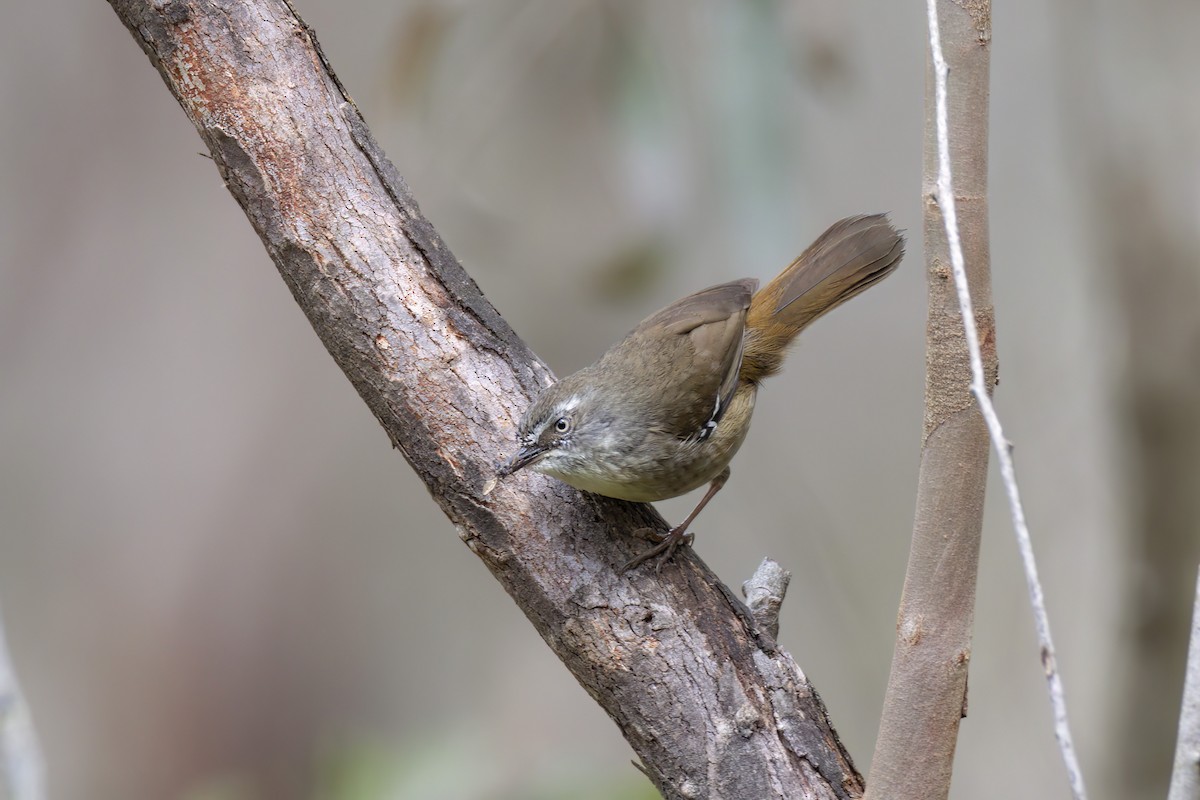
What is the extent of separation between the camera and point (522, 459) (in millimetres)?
2139

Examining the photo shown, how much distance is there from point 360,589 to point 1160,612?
161 inches

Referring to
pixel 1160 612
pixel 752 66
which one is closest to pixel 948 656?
pixel 1160 612

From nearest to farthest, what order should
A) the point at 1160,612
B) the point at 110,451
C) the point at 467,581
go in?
the point at 1160,612 → the point at 110,451 → the point at 467,581

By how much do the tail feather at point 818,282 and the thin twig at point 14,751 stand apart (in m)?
1.82

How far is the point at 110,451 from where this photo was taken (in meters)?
5.73

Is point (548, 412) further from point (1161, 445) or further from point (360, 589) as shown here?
point (360, 589)

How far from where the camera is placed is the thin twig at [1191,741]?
48.2 inches

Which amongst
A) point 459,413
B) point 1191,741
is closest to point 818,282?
point 459,413

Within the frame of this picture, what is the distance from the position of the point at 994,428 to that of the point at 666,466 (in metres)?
1.13

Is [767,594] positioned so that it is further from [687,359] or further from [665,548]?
[687,359]

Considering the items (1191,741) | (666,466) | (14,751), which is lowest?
(1191,741)

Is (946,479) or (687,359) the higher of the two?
(687,359)

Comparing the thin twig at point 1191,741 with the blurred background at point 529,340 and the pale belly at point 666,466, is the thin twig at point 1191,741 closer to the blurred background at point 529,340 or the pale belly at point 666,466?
the pale belly at point 666,466

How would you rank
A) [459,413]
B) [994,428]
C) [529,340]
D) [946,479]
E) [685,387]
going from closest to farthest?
[994,428] → [946,479] → [459,413] → [685,387] → [529,340]
